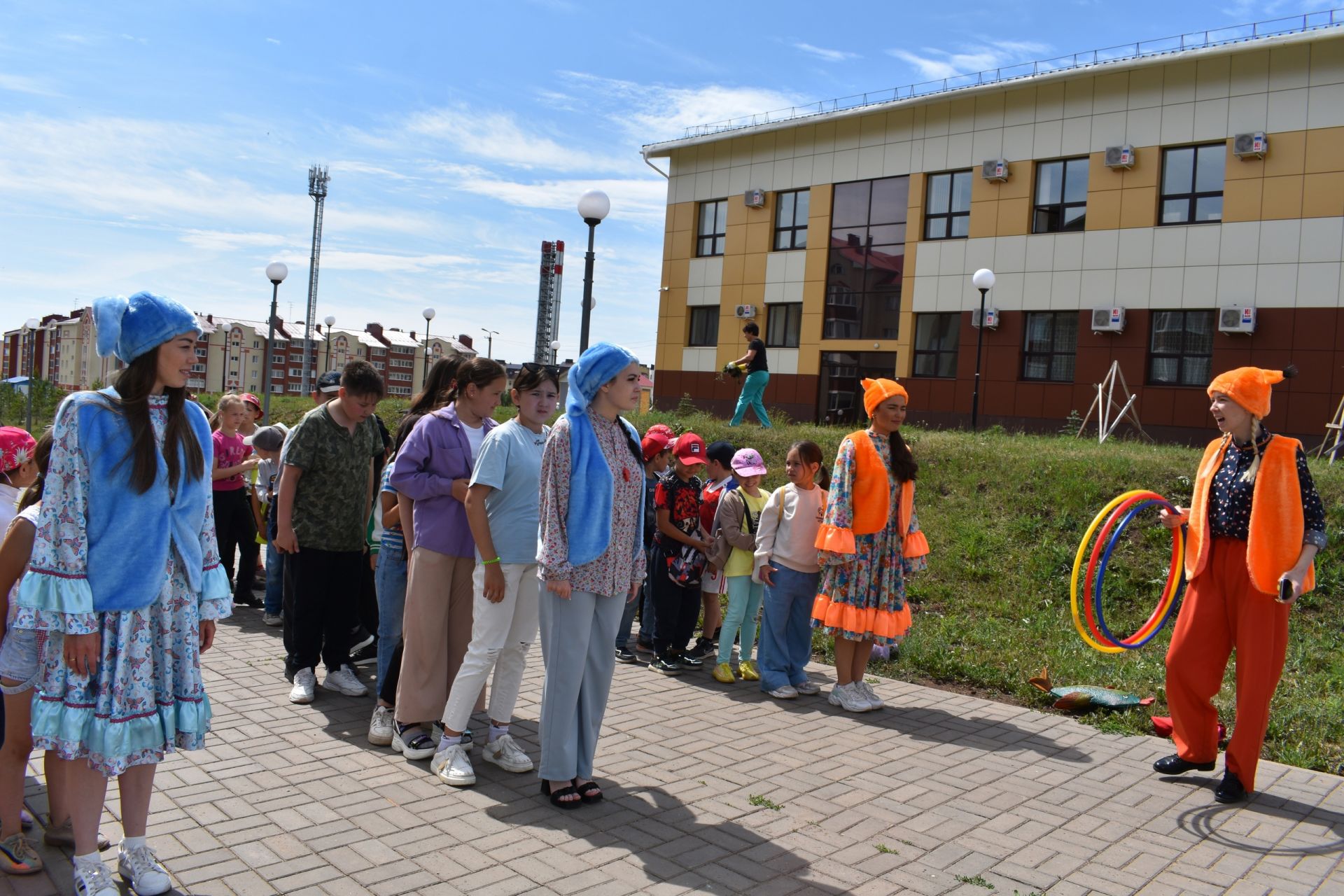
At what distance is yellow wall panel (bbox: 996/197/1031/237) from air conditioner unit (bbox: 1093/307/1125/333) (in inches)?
109

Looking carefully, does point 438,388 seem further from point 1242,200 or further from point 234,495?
point 1242,200

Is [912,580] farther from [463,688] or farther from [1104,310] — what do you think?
[1104,310]

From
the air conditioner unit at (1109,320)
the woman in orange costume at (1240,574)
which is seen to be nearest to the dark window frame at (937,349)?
the air conditioner unit at (1109,320)

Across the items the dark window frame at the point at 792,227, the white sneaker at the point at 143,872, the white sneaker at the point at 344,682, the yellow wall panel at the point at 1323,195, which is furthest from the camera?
the dark window frame at the point at 792,227

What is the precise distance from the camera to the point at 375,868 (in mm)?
4008

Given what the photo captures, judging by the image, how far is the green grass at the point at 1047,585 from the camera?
7.20 m

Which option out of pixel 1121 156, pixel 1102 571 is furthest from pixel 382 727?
pixel 1121 156

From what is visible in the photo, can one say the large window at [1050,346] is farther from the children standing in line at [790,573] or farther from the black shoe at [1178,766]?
the black shoe at [1178,766]

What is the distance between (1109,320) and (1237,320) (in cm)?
256

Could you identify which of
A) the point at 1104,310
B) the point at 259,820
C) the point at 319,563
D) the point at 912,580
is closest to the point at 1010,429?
the point at 1104,310

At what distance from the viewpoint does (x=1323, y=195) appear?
20.1 metres

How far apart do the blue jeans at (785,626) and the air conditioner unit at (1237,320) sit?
1751 cm

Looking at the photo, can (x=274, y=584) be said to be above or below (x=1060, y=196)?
below

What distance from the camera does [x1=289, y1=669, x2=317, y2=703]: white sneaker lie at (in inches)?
247
